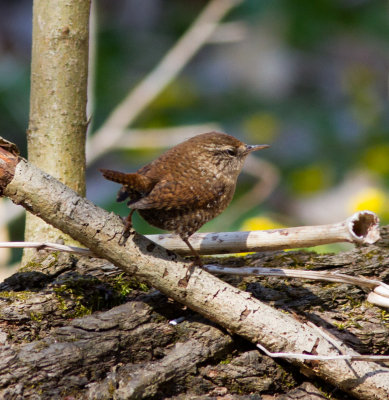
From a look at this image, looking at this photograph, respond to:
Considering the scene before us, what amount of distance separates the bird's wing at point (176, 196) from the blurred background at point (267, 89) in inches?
67.1

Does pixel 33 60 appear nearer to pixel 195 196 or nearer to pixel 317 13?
pixel 195 196

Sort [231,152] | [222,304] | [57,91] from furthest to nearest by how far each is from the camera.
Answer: [231,152], [57,91], [222,304]

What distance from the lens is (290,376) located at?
1.61m

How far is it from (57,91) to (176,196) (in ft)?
2.02

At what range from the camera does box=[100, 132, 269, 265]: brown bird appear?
5.64 ft

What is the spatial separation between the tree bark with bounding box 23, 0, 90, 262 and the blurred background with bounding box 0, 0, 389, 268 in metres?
1.57

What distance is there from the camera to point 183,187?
1774 mm

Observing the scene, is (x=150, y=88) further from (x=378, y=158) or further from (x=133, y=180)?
(x=378, y=158)

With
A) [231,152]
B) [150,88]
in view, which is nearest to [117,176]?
[231,152]

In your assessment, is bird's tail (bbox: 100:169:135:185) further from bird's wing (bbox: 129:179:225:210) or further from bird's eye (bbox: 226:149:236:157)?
bird's eye (bbox: 226:149:236:157)

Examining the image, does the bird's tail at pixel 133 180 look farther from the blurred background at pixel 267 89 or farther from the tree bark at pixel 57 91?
the blurred background at pixel 267 89

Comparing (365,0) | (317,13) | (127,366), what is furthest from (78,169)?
(365,0)

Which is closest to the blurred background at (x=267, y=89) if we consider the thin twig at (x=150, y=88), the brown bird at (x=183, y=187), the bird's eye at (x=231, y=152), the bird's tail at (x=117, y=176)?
the thin twig at (x=150, y=88)

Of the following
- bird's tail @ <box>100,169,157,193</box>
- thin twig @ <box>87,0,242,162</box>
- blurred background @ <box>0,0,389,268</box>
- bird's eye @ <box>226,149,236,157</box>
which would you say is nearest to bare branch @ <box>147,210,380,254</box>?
bird's tail @ <box>100,169,157,193</box>
